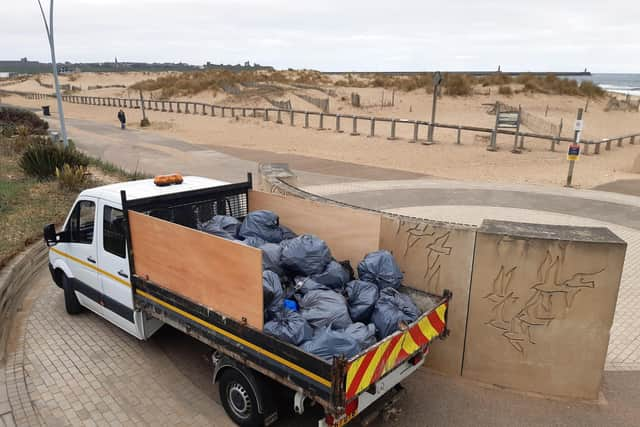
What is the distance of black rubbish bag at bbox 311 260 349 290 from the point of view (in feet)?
16.2

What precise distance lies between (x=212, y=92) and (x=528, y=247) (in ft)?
171

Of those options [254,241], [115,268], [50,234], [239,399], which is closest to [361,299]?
[239,399]

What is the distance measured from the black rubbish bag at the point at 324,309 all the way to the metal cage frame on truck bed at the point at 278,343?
20.9 inches

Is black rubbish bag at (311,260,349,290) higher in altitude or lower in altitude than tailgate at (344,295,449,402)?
higher

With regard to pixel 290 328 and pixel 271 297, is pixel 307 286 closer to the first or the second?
pixel 271 297

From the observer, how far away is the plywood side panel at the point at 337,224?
538 centimetres

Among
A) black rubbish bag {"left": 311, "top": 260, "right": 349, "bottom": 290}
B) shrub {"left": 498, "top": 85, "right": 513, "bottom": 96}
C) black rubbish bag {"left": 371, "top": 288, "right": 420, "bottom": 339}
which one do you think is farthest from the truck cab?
shrub {"left": 498, "top": 85, "right": 513, "bottom": 96}

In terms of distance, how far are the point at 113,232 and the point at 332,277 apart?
8.26 feet

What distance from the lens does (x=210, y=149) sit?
23.0m

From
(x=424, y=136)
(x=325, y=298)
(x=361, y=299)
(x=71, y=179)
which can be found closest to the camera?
(x=325, y=298)

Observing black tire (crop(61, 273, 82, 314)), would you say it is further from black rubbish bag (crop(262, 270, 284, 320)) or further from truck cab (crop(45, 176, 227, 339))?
black rubbish bag (crop(262, 270, 284, 320))

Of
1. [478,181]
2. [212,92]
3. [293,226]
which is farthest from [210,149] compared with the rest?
[212,92]

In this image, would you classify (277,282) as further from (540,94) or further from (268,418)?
(540,94)

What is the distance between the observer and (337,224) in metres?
5.56
